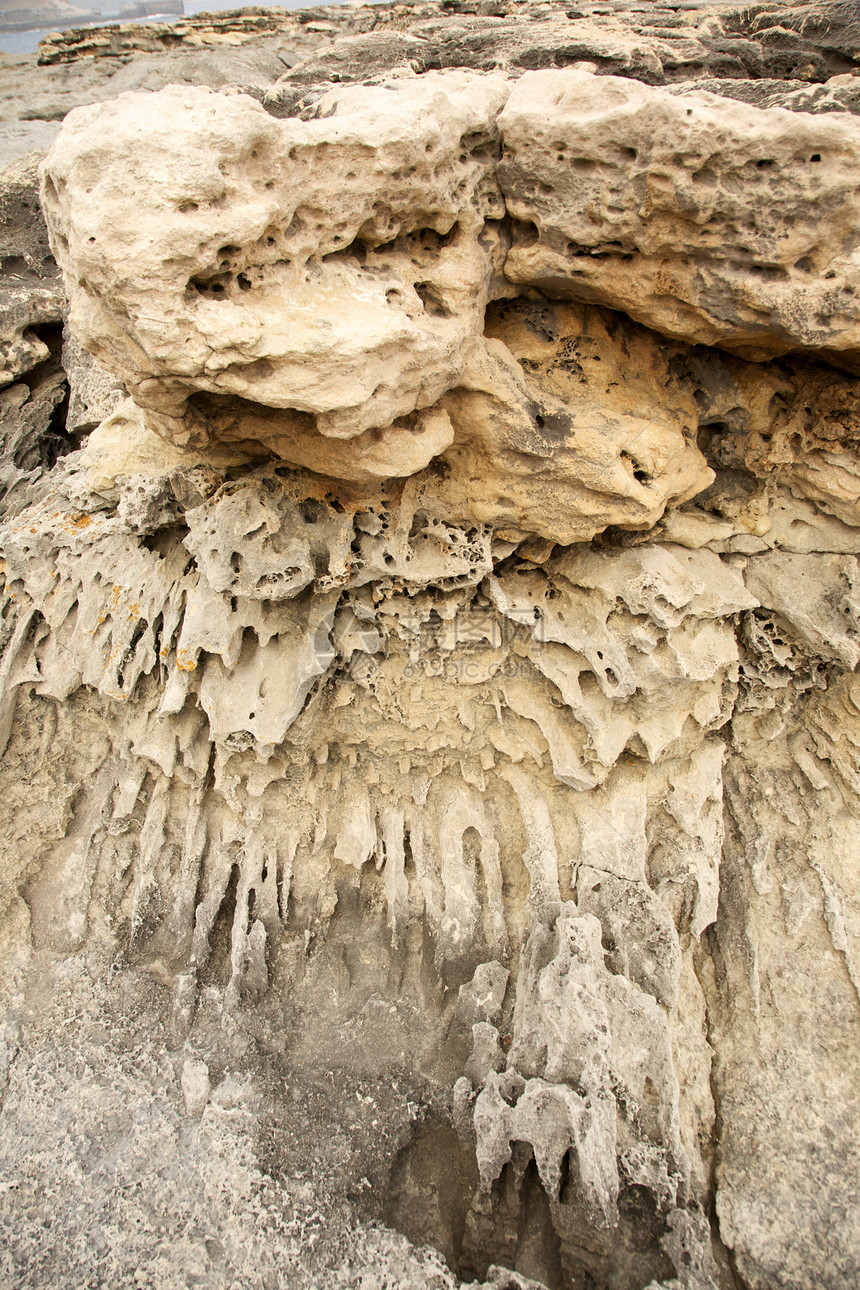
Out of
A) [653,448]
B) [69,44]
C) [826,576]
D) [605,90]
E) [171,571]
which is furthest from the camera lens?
[69,44]

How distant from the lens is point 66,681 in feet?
16.0

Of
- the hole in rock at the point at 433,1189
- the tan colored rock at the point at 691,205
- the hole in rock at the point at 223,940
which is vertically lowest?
the hole in rock at the point at 433,1189

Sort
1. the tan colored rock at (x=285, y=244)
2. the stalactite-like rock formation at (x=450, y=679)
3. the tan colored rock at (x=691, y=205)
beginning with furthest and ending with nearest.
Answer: the stalactite-like rock formation at (x=450, y=679) < the tan colored rock at (x=691, y=205) < the tan colored rock at (x=285, y=244)

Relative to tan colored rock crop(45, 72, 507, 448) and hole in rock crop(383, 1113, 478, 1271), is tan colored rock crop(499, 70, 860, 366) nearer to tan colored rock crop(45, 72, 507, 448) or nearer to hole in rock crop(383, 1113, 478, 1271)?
tan colored rock crop(45, 72, 507, 448)

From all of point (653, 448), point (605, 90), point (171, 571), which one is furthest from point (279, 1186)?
point (605, 90)

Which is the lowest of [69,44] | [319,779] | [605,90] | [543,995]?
[543,995]

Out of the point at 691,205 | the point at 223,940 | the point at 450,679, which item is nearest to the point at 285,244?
the point at 691,205

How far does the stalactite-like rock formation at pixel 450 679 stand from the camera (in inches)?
121

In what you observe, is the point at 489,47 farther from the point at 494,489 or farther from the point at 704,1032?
the point at 704,1032

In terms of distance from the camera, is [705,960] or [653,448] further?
[705,960]

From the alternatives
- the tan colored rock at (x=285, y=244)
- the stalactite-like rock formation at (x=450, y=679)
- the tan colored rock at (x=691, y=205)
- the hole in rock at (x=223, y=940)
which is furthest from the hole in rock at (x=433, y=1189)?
the tan colored rock at (x=691, y=205)

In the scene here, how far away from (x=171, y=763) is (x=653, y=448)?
362 cm

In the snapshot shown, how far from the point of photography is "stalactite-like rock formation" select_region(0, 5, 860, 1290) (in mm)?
3078

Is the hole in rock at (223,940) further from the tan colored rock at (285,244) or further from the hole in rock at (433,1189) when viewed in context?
the tan colored rock at (285,244)
